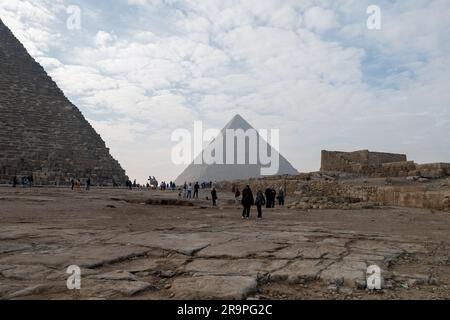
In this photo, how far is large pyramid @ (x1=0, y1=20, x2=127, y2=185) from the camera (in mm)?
35125

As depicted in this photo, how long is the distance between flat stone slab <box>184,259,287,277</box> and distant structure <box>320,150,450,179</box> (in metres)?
14.8

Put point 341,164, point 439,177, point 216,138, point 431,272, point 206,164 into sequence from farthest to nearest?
point 216,138
point 206,164
point 341,164
point 439,177
point 431,272

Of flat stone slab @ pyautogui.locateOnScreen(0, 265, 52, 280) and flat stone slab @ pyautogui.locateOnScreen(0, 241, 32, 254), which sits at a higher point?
flat stone slab @ pyautogui.locateOnScreen(0, 241, 32, 254)

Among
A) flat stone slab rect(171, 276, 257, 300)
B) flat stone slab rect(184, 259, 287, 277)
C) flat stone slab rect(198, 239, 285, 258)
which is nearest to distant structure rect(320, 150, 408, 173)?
flat stone slab rect(198, 239, 285, 258)

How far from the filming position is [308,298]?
2.65 m

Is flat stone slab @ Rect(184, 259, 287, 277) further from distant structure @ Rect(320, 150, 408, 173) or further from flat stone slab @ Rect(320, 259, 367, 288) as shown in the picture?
distant structure @ Rect(320, 150, 408, 173)

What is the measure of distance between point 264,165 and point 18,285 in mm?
69184

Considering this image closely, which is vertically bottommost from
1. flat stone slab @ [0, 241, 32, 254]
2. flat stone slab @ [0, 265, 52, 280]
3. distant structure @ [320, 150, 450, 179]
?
flat stone slab @ [0, 265, 52, 280]

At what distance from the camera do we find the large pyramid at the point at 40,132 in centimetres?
3512

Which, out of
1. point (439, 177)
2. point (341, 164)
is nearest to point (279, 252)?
point (439, 177)

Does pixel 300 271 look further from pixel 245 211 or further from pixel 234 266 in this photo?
pixel 245 211

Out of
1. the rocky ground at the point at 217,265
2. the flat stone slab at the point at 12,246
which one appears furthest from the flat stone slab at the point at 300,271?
the flat stone slab at the point at 12,246

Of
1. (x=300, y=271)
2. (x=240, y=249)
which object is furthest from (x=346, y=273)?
(x=240, y=249)

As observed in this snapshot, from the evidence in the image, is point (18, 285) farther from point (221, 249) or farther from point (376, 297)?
point (376, 297)
